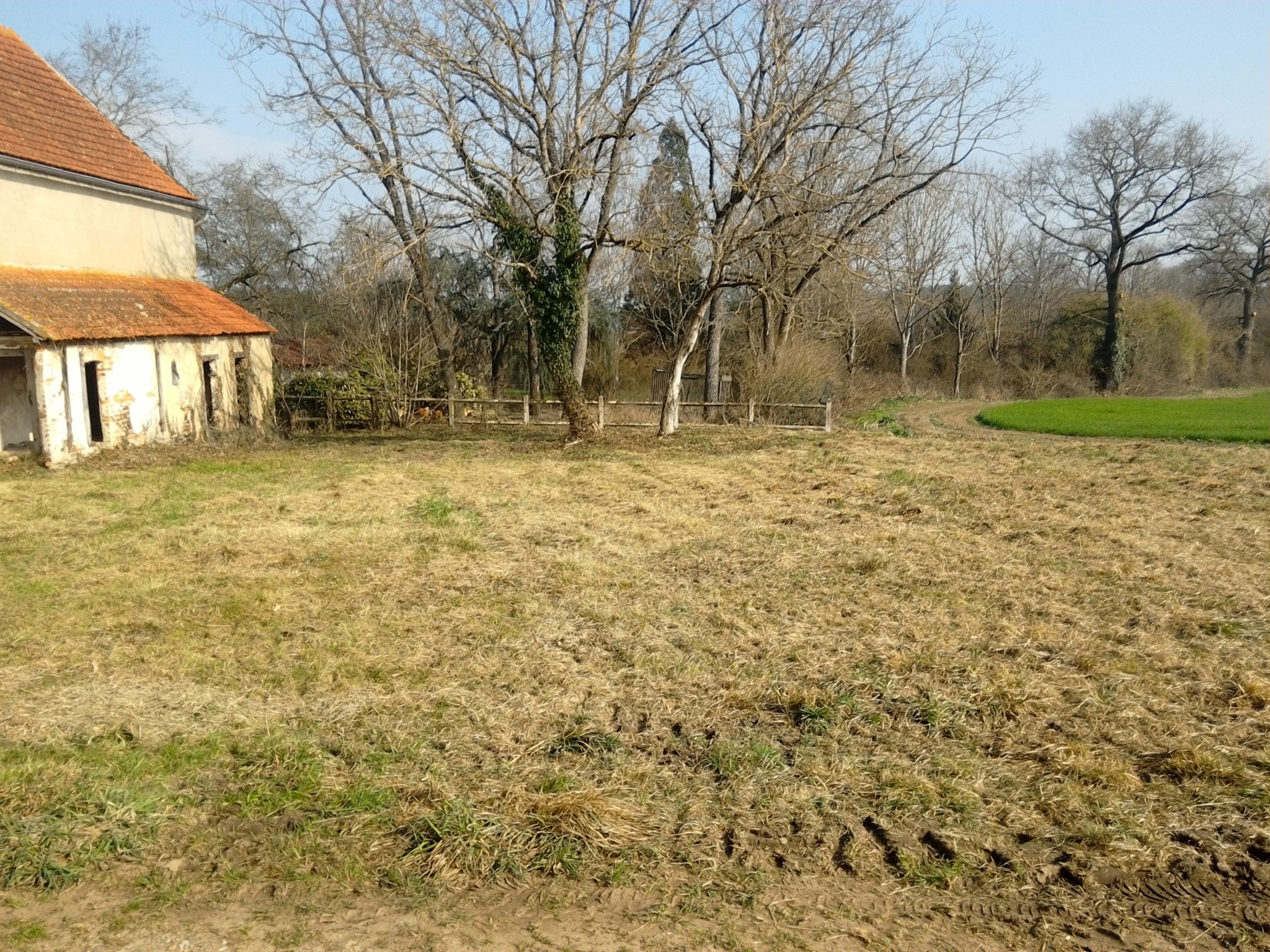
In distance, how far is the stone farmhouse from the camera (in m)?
15.7

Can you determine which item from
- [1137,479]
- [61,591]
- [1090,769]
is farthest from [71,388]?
[1137,479]

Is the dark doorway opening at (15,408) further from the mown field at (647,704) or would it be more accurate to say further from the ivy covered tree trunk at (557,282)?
the ivy covered tree trunk at (557,282)

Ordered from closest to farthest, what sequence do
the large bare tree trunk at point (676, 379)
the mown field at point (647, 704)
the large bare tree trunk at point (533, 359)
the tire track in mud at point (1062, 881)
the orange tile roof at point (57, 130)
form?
the tire track in mud at point (1062, 881) → the mown field at point (647, 704) → the orange tile roof at point (57, 130) → the large bare tree trunk at point (676, 379) → the large bare tree trunk at point (533, 359)

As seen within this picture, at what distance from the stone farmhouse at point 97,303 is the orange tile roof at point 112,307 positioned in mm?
36

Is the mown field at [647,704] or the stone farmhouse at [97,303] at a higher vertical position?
the stone farmhouse at [97,303]

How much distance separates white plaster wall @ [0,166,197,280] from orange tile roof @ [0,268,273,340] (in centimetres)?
32

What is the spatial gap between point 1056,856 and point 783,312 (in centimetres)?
2229

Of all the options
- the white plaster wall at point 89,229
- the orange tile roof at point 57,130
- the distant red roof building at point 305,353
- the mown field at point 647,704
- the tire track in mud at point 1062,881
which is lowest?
the tire track in mud at point 1062,881

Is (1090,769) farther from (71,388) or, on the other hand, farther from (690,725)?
(71,388)

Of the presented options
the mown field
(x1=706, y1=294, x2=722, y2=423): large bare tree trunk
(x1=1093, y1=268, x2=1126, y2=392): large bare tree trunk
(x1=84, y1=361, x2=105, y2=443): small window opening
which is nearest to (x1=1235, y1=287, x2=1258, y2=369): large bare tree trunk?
(x1=1093, y1=268, x2=1126, y2=392): large bare tree trunk

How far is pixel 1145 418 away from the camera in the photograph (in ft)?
82.1

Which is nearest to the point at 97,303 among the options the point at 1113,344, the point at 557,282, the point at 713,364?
the point at 557,282

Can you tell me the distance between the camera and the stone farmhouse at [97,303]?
51.4 feet

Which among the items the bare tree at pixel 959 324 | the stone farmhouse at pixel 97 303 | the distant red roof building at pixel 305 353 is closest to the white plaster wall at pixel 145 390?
the stone farmhouse at pixel 97 303
